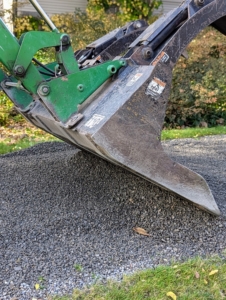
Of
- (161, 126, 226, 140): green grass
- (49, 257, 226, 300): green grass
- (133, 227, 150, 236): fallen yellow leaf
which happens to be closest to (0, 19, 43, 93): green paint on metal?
(133, 227, 150, 236): fallen yellow leaf

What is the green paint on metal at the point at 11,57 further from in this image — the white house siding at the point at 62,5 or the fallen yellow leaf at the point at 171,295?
the white house siding at the point at 62,5

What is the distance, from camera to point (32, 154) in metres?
6.29

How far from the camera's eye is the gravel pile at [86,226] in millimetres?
3078

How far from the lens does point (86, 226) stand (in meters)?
3.66

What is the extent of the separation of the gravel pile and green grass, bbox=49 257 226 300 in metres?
0.12

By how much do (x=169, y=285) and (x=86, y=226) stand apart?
95 cm

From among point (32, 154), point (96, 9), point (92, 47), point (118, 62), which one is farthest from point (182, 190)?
point (96, 9)

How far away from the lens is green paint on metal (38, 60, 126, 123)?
11.2 ft

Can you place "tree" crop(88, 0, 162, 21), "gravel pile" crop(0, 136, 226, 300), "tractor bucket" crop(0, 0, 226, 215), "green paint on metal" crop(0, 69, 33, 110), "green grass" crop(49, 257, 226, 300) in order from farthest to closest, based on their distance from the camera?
"tree" crop(88, 0, 162, 21) → "green paint on metal" crop(0, 69, 33, 110) → "tractor bucket" crop(0, 0, 226, 215) → "gravel pile" crop(0, 136, 226, 300) → "green grass" crop(49, 257, 226, 300)

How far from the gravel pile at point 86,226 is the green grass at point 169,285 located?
0.12 m

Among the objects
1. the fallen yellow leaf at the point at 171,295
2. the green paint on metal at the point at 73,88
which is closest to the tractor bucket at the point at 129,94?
the green paint on metal at the point at 73,88

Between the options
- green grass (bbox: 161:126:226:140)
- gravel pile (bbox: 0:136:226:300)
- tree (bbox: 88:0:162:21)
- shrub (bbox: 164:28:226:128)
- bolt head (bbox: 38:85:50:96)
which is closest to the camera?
gravel pile (bbox: 0:136:226:300)

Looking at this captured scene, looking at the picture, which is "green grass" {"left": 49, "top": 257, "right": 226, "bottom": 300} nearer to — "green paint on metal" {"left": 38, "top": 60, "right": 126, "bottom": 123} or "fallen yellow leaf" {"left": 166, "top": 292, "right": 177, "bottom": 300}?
"fallen yellow leaf" {"left": 166, "top": 292, "right": 177, "bottom": 300}

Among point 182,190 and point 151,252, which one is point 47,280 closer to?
point 151,252
